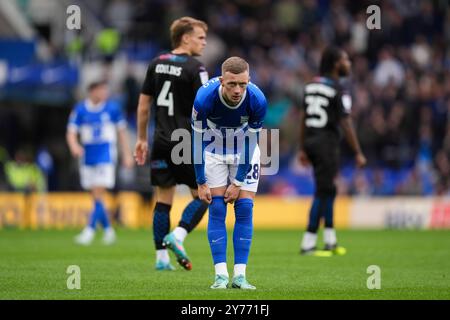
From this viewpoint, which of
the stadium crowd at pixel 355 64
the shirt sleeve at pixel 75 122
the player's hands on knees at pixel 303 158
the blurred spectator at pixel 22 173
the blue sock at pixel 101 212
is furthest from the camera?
the blurred spectator at pixel 22 173

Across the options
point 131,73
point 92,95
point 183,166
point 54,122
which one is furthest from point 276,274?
point 54,122

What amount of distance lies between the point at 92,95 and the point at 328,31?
1283 cm

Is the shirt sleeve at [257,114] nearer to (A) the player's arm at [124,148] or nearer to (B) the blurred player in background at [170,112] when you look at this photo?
(B) the blurred player in background at [170,112]

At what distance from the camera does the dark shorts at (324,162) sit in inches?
559

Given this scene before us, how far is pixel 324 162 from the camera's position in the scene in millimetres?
14219

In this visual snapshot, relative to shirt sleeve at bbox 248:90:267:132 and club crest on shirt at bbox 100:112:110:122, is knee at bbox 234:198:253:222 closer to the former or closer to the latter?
shirt sleeve at bbox 248:90:267:132

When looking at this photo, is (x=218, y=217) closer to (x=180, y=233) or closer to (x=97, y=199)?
(x=180, y=233)

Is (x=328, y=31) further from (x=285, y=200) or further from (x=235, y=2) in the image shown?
(x=285, y=200)

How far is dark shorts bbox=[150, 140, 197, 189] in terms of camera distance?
37.6ft

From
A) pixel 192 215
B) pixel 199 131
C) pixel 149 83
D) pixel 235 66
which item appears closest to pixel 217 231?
A: pixel 199 131

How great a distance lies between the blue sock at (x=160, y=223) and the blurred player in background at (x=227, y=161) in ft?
6.92

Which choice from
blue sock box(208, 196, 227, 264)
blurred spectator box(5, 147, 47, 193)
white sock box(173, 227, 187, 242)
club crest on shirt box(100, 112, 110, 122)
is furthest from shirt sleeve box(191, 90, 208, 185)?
blurred spectator box(5, 147, 47, 193)

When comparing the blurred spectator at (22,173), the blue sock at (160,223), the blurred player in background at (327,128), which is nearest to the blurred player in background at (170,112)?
the blue sock at (160,223)

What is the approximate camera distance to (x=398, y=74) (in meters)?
26.5
